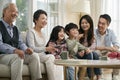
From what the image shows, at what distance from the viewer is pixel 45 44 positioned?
3.75 m

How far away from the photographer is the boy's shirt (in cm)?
368

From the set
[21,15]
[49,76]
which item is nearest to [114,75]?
[49,76]

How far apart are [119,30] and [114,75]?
84.4 inches

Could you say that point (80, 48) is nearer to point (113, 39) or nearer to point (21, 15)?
point (113, 39)

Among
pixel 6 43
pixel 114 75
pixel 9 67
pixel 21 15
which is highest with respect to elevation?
pixel 21 15

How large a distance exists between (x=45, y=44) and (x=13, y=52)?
2.30 ft

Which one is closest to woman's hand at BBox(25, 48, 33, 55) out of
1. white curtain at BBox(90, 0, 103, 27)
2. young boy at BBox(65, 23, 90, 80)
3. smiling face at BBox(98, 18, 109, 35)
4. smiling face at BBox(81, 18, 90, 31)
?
young boy at BBox(65, 23, 90, 80)

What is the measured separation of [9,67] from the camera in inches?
120

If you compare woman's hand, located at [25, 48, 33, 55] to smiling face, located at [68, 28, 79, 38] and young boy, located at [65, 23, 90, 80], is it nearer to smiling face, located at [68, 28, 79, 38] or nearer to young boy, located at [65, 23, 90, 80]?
young boy, located at [65, 23, 90, 80]

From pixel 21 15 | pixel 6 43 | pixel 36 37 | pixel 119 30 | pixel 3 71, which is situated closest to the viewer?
pixel 3 71

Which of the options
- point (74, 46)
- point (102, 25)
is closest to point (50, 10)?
point (102, 25)

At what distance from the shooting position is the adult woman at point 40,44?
132 inches

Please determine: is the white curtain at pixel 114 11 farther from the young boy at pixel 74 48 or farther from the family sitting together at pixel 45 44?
the young boy at pixel 74 48

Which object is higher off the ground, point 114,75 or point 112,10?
point 112,10
